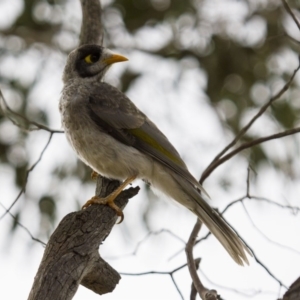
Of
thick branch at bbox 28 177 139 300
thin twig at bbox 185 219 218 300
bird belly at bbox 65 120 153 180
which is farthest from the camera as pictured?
bird belly at bbox 65 120 153 180

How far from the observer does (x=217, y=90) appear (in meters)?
8.55

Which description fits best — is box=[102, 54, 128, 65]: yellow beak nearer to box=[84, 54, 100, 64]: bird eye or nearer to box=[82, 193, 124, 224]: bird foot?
box=[84, 54, 100, 64]: bird eye

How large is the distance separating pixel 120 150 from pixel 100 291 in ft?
3.45

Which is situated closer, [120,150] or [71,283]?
[71,283]

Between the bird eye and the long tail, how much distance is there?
1.32m

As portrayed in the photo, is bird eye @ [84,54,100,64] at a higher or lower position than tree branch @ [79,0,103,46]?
lower

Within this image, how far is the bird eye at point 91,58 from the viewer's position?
565 centimetres

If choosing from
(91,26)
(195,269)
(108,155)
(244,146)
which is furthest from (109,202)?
(91,26)

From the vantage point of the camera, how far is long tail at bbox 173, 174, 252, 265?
4773 mm

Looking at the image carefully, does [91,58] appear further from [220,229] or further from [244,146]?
[220,229]

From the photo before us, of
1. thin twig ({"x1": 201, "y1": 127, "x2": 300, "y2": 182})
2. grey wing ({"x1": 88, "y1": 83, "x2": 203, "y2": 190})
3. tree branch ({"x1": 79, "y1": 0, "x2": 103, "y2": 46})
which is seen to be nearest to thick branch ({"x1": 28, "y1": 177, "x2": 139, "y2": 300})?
grey wing ({"x1": 88, "y1": 83, "x2": 203, "y2": 190})

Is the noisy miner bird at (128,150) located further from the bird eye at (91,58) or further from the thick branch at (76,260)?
the thick branch at (76,260)

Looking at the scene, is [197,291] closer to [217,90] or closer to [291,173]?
[291,173]

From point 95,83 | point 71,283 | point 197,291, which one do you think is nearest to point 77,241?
point 71,283
